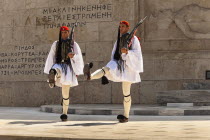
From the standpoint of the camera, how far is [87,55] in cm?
1536

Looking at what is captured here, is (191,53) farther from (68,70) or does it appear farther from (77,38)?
(68,70)

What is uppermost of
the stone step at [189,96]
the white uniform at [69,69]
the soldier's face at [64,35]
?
the soldier's face at [64,35]

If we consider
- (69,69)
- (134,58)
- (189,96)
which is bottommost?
(189,96)

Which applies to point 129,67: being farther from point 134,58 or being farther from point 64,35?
point 64,35

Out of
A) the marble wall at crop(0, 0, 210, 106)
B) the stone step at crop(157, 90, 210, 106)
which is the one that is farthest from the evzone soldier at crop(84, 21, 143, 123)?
the marble wall at crop(0, 0, 210, 106)

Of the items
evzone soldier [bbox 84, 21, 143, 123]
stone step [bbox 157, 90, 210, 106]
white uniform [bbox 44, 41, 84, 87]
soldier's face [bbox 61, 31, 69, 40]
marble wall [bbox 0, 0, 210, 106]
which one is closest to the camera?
evzone soldier [bbox 84, 21, 143, 123]

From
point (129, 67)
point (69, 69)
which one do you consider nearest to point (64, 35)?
A: point (69, 69)

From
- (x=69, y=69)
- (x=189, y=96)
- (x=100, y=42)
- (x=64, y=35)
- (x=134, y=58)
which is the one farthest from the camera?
(x=100, y=42)

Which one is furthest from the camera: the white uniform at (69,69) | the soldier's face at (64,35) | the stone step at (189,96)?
the stone step at (189,96)

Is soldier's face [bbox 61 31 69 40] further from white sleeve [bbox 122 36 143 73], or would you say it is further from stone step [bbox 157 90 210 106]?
stone step [bbox 157 90 210 106]

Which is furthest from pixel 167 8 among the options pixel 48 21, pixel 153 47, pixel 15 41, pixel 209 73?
pixel 15 41

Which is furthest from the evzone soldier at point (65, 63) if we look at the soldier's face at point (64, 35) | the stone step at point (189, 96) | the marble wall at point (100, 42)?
the marble wall at point (100, 42)

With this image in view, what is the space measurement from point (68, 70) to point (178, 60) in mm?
6139

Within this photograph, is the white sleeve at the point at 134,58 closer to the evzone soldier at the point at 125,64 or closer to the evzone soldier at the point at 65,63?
the evzone soldier at the point at 125,64
